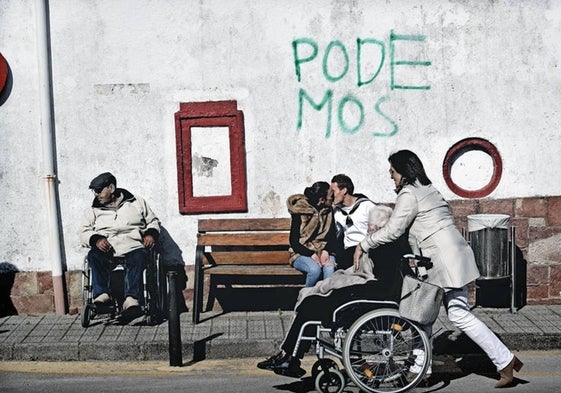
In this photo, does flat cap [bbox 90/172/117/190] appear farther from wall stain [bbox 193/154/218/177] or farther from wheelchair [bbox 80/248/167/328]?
wall stain [bbox 193/154/218/177]

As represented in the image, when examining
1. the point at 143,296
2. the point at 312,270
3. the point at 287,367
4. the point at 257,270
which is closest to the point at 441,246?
the point at 287,367

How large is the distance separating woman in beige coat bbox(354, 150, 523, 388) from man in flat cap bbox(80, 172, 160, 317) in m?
3.12

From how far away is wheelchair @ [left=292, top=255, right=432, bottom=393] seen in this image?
26.3 ft

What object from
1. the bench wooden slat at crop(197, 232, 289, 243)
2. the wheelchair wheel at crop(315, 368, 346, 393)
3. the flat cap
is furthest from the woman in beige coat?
the flat cap

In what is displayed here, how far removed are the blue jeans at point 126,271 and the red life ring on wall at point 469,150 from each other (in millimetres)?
3326

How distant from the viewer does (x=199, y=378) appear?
875 cm

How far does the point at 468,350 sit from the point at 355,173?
261 centimetres

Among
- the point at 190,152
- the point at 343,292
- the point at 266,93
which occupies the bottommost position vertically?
the point at 343,292

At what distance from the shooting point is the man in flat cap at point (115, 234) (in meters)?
A: 10.5

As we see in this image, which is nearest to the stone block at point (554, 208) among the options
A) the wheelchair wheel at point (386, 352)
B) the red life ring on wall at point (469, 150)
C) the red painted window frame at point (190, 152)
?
the red life ring on wall at point (469, 150)

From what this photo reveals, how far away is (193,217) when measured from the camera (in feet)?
36.8

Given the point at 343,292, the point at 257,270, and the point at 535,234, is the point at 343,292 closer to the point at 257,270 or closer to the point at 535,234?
the point at 257,270

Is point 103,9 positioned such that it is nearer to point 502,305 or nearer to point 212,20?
point 212,20

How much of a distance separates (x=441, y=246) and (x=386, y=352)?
0.92 metres
